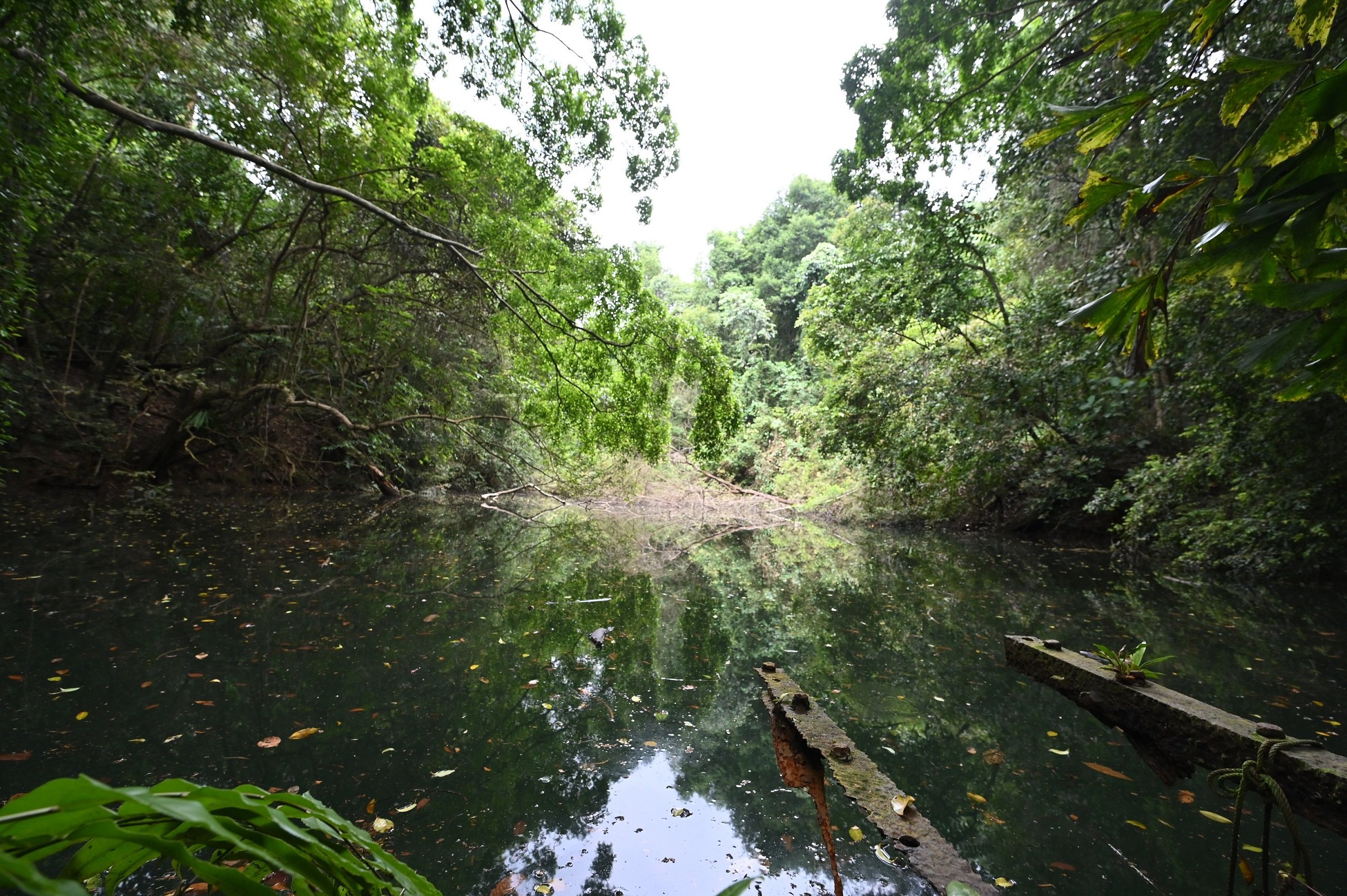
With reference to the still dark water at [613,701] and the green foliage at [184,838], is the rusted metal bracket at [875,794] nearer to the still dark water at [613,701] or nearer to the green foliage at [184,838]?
the still dark water at [613,701]

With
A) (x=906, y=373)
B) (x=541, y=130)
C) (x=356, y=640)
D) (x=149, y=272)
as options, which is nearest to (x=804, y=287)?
(x=906, y=373)

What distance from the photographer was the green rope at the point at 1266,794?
1.19m

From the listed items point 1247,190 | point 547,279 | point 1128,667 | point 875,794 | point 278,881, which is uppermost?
point 547,279

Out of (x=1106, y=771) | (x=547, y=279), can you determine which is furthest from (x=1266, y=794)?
(x=547, y=279)

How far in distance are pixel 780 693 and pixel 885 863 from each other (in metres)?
0.65

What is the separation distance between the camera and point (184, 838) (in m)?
0.53

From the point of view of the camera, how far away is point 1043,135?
4.64 ft

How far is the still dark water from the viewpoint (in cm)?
210

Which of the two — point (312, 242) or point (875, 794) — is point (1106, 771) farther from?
point (312, 242)

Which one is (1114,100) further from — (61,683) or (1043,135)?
(61,683)

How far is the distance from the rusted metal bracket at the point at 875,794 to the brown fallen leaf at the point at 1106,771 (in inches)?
51.1

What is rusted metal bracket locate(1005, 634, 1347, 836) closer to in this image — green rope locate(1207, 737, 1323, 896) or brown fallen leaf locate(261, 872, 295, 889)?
green rope locate(1207, 737, 1323, 896)

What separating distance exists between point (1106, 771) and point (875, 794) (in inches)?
69.7

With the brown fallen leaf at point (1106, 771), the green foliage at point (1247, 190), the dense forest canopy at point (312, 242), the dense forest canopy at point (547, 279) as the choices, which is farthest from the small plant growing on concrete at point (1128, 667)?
the dense forest canopy at point (312, 242)
